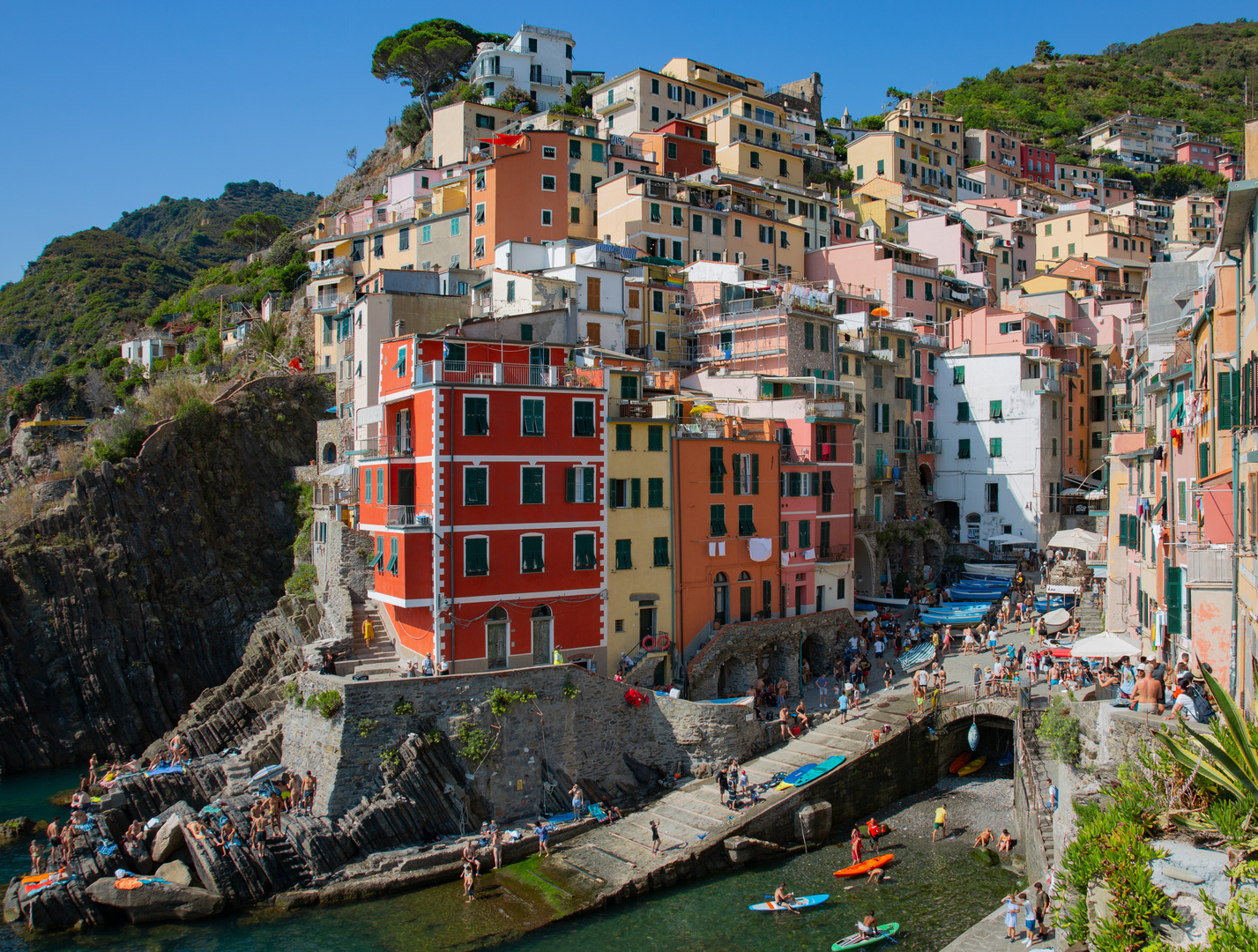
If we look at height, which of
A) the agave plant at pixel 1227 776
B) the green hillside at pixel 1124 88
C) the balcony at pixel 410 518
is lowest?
the agave plant at pixel 1227 776

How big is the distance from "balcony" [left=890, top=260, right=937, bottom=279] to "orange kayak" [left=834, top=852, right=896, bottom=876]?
47.5 metres

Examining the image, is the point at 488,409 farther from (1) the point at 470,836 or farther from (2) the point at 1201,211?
(2) the point at 1201,211

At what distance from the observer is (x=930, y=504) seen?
62.5m

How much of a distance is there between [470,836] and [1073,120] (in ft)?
→ 471

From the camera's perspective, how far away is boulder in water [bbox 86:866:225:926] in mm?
28516

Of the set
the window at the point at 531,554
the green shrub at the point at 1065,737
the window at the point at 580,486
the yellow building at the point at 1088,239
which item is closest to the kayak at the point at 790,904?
the green shrub at the point at 1065,737

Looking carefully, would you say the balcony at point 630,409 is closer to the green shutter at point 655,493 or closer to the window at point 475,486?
the green shutter at point 655,493

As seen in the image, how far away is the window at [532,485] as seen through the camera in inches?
1403

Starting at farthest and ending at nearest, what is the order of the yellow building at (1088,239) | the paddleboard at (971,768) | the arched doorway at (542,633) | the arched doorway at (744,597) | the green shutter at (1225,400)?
1. the yellow building at (1088,239)
2. the arched doorway at (744,597)
3. the paddleboard at (971,768)
4. the arched doorway at (542,633)
5. the green shutter at (1225,400)

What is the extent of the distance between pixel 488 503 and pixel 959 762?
2068cm

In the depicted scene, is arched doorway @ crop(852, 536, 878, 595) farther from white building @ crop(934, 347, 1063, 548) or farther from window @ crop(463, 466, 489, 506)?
window @ crop(463, 466, 489, 506)

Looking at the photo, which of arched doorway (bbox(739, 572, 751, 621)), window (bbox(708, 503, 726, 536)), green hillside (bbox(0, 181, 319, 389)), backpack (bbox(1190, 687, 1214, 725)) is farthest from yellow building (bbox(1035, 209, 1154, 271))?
green hillside (bbox(0, 181, 319, 389))

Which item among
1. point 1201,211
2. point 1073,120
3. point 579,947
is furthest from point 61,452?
point 1073,120

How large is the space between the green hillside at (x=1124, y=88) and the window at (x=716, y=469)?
103m
